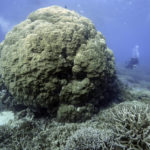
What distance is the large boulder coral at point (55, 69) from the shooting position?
4.29 m

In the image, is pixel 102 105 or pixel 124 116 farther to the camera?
pixel 102 105

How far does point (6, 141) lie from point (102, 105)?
3.54 metres

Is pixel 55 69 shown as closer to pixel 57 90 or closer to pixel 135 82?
pixel 57 90

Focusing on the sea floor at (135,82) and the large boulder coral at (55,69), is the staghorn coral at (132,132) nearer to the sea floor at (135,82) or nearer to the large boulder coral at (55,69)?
the large boulder coral at (55,69)

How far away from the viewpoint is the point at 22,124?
4.29 m

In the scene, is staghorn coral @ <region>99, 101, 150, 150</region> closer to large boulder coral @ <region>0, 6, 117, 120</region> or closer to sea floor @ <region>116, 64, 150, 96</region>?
large boulder coral @ <region>0, 6, 117, 120</region>

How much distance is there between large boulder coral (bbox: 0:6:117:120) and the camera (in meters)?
4.29

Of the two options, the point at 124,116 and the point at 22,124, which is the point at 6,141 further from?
the point at 124,116

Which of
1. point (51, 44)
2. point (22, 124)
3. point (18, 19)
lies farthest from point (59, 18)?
point (18, 19)

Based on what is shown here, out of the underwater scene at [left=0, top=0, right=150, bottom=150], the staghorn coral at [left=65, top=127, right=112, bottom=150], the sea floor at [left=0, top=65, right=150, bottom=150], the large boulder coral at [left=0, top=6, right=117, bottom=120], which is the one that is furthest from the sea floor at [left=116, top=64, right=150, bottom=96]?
the staghorn coral at [left=65, top=127, right=112, bottom=150]

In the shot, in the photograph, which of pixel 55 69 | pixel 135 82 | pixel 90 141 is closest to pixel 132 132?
pixel 90 141

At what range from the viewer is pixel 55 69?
4.33 m

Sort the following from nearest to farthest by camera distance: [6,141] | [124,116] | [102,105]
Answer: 1. [124,116]
2. [6,141]
3. [102,105]

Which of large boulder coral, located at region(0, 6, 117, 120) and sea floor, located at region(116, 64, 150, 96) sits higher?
sea floor, located at region(116, 64, 150, 96)
